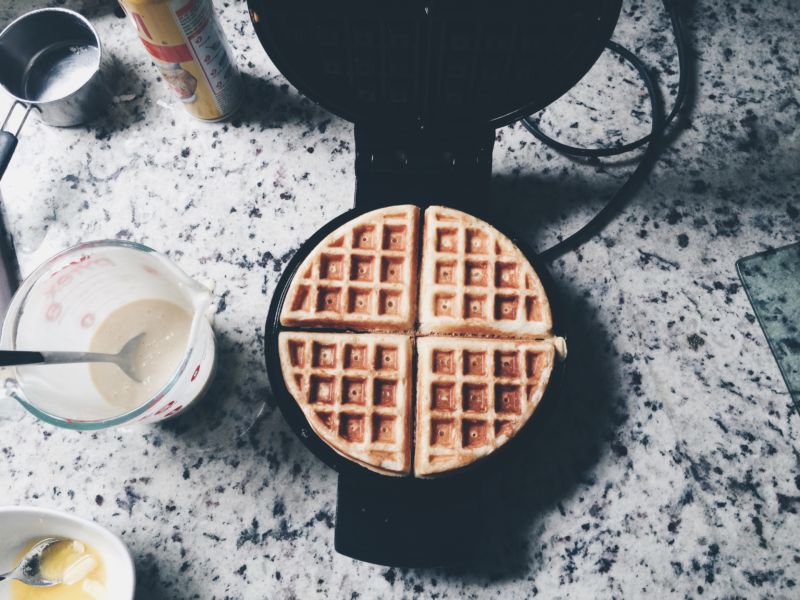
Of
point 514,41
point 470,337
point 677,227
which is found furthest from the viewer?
point 677,227

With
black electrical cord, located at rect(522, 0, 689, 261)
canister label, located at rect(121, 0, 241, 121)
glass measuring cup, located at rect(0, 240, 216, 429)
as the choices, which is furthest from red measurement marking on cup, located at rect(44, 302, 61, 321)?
black electrical cord, located at rect(522, 0, 689, 261)

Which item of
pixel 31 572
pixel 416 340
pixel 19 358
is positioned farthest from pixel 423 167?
pixel 31 572

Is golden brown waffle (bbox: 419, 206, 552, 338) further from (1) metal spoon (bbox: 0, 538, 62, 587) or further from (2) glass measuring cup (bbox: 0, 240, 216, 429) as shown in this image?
(1) metal spoon (bbox: 0, 538, 62, 587)

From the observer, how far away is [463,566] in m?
0.98

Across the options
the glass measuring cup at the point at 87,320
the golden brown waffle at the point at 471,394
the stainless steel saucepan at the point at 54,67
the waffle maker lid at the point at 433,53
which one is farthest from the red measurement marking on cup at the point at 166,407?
the stainless steel saucepan at the point at 54,67

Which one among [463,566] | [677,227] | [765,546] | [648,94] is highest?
[648,94]

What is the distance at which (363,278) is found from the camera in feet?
3.28

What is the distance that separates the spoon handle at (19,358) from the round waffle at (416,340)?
12.8 inches

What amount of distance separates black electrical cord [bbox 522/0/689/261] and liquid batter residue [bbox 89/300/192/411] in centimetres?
65

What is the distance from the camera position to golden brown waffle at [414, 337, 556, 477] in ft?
2.90

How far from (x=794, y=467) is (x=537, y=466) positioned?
427mm

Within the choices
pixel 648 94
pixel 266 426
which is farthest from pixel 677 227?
pixel 266 426

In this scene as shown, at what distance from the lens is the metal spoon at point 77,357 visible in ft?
2.52

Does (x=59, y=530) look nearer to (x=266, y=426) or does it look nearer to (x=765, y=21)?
(x=266, y=426)
